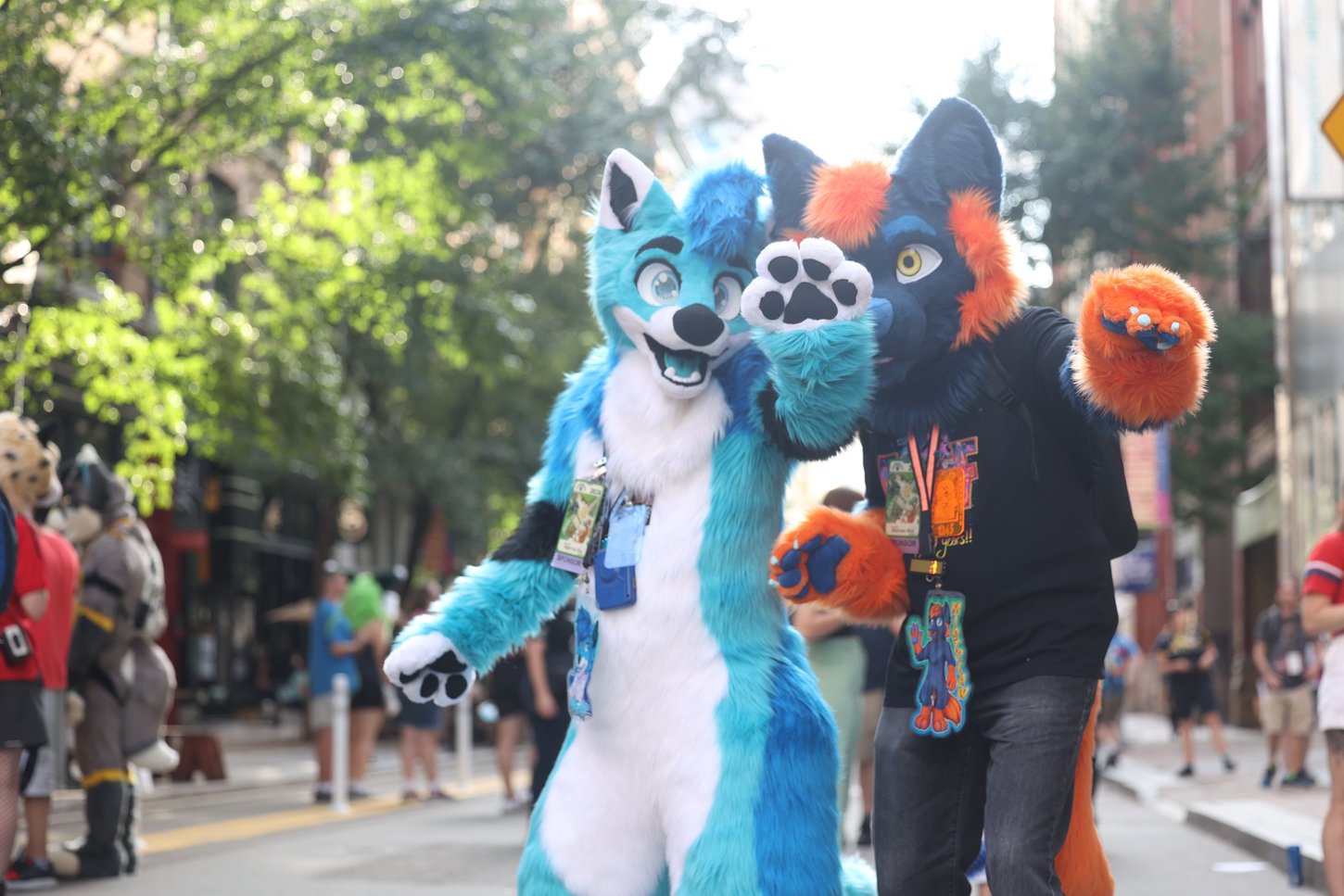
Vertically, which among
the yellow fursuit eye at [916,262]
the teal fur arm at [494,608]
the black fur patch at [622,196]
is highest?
the black fur patch at [622,196]

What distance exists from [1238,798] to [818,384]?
33.8ft

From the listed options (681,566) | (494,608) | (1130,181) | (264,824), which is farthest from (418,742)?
(1130,181)

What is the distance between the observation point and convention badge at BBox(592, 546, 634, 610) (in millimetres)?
4383

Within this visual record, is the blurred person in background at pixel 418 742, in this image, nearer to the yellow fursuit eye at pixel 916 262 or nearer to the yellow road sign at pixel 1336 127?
the yellow road sign at pixel 1336 127

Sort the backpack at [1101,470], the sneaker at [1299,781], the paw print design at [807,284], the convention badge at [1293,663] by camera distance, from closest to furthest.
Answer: the paw print design at [807,284], the backpack at [1101,470], the sneaker at [1299,781], the convention badge at [1293,663]

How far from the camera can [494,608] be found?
4.50 m

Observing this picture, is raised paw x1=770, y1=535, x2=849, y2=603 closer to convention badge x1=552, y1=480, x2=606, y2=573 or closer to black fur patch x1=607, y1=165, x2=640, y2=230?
convention badge x1=552, y1=480, x2=606, y2=573

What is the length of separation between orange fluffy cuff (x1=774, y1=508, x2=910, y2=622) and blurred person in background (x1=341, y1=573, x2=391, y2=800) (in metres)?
9.52

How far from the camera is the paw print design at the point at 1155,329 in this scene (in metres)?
3.50

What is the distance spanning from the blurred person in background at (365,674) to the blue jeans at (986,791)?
9.76m

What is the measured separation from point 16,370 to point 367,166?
9.06 metres

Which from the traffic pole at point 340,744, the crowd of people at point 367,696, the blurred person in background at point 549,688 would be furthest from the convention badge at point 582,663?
the traffic pole at point 340,744

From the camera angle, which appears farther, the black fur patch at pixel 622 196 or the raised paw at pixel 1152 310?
the black fur patch at pixel 622 196

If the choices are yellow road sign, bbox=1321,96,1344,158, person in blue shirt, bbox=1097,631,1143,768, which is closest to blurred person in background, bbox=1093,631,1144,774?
person in blue shirt, bbox=1097,631,1143,768
